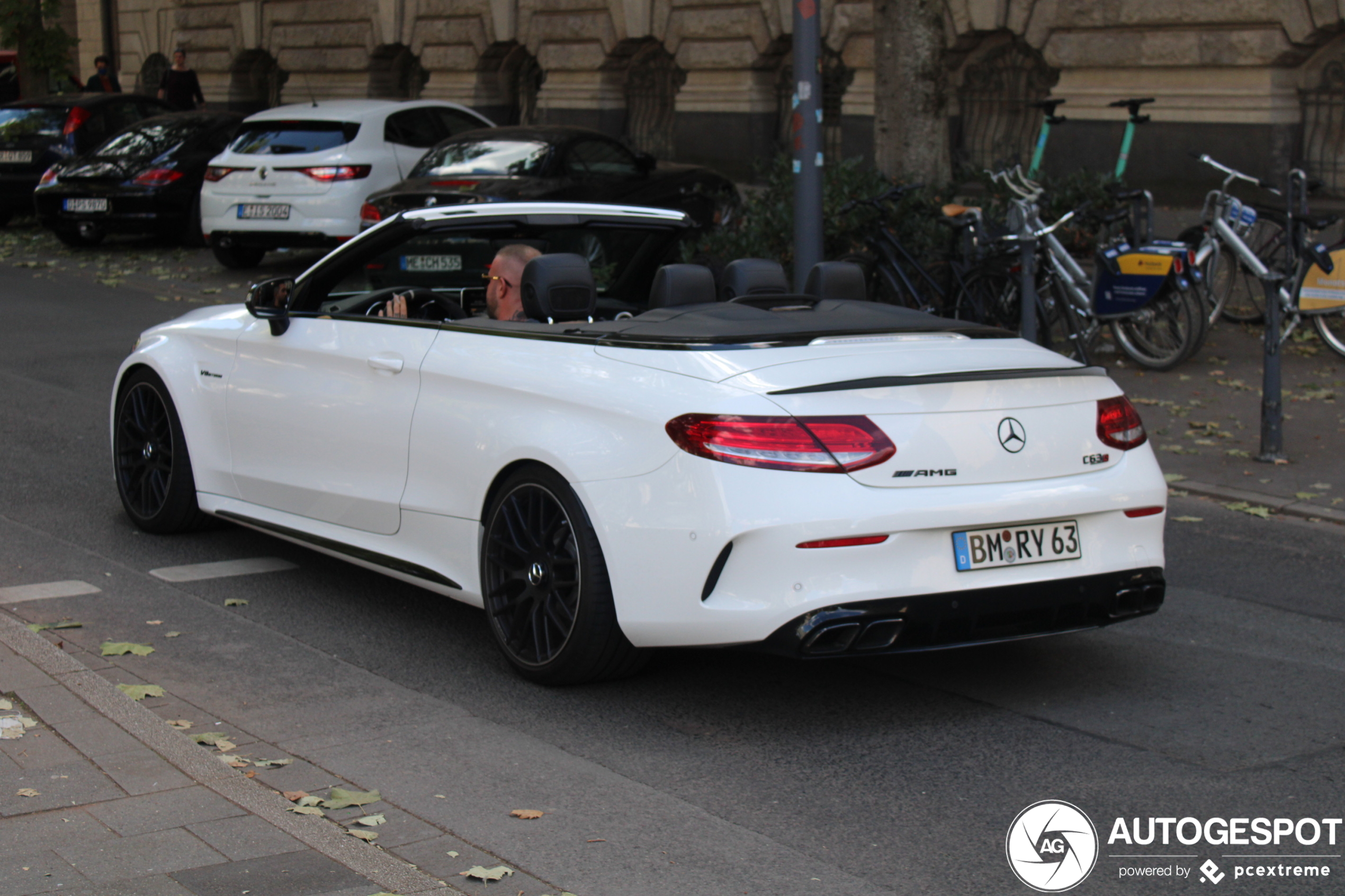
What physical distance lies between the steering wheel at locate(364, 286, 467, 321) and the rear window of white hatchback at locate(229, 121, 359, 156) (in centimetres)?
1062

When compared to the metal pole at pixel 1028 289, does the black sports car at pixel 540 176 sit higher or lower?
higher

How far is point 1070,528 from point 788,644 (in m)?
0.92

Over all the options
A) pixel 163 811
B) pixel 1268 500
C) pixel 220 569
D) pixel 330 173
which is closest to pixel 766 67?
pixel 330 173

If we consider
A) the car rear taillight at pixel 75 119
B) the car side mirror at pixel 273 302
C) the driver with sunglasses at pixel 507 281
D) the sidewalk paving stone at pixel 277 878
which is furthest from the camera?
the car rear taillight at pixel 75 119

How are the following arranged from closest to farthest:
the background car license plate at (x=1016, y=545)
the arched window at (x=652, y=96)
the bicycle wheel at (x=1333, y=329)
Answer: the background car license plate at (x=1016, y=545) < the bicycle wheel at (x=1333, y=329) < the arched window at (x=652, y=96)

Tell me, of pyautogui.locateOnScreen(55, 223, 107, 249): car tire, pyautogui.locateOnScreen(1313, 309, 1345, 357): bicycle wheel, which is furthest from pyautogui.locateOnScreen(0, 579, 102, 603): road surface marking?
pyautogui.locateOnScreen(55, 223, 107, 249): car tire

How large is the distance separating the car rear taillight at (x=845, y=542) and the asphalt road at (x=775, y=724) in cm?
59

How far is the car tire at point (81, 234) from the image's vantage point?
1931cm

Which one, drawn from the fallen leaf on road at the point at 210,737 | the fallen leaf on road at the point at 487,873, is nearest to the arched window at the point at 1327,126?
the fallen leaf on road at the point at 210,737

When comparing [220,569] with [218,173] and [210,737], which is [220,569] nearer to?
[210,737]

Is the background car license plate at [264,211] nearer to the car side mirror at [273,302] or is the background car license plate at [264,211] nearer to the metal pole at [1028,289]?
the metal pole at [1028,289]

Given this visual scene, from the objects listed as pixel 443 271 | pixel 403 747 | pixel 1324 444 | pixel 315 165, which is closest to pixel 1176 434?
pixel 1324 444

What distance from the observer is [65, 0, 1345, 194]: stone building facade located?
727 inches

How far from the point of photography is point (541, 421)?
503 centimetres
